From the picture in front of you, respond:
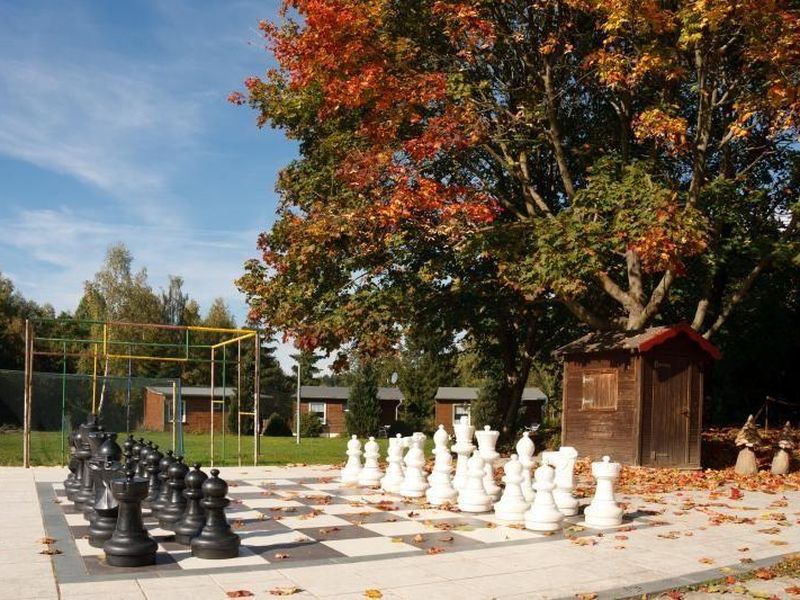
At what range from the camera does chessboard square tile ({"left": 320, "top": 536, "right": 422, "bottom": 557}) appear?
23.0 ft

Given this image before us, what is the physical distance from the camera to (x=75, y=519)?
329 inches

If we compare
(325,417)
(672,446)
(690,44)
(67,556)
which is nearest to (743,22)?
(690,44)

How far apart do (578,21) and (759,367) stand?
42.9 feet

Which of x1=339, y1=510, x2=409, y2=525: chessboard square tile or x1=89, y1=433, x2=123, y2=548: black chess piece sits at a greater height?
x1=89, y1=433, x2=123, y2=548: black chess piece

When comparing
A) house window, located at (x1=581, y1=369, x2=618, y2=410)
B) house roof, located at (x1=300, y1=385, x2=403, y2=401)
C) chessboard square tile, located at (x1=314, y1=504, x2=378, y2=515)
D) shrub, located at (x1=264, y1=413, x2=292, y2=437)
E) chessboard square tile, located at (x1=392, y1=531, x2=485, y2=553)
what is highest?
house window, located at (x1=581, y1=369, x2=618, y2=410)

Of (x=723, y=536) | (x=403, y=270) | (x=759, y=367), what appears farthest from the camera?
(x=759, y=367)

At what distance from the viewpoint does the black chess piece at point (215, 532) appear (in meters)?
6.46

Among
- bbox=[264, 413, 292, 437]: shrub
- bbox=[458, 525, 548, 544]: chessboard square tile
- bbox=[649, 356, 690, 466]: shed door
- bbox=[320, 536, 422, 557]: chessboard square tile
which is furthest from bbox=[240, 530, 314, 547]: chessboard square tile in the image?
bbox=[264, 413, 292, 437]: shrub

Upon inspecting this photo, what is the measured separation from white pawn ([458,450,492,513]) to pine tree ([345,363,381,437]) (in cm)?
3265

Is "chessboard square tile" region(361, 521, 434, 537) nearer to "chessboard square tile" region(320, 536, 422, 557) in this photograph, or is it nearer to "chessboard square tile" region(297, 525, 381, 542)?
"chessboard square tile" region(297, 525, 381, 542)

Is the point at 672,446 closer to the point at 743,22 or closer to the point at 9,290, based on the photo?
the point at 743,22

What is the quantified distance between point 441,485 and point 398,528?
5.69ft

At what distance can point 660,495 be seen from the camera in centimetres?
1165

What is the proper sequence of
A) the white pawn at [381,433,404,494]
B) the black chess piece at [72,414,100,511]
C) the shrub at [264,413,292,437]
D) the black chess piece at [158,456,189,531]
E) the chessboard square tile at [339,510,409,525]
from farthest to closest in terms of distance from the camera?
the shrub at [264,413,292,437]
the white pawn at [381,433,404,494]
the chessboard square tile at [339,510,409,525]
the black chess piece at [72,414,100,511]
the black chess piece at [158,456,189,531]
